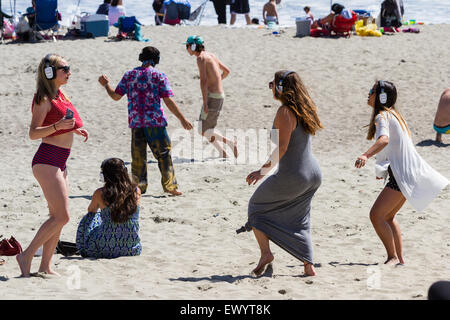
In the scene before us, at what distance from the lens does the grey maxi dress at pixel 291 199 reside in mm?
5234

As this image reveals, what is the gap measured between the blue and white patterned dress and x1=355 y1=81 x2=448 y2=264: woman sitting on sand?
6.29 ft

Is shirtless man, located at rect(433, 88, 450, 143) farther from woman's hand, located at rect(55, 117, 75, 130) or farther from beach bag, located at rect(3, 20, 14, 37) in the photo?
beach bag, located at rect(3, 20, 14, 37)

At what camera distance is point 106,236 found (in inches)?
236

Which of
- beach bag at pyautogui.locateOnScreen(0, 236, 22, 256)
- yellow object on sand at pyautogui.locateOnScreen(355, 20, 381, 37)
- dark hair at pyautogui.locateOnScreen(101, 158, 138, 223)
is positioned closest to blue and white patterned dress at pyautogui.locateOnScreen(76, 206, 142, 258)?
dark hair at pyautogui.locateOnScreen(101, 158, 138, 223)

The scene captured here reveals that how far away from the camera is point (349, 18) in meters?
17.8

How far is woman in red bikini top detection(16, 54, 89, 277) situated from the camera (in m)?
5.15

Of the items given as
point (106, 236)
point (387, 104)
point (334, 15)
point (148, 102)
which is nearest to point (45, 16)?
point (334, 15)

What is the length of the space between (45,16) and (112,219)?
1267 cm

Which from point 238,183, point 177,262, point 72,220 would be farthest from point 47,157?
point 238,183

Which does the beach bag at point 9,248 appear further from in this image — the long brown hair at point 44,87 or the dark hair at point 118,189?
the long brown hair at point 44,87

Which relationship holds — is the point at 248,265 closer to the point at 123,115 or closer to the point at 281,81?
the point at 281,81

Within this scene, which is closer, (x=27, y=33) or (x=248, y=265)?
(x=248, y=265)

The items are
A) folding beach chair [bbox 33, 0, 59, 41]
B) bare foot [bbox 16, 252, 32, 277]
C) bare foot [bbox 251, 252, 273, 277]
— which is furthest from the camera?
folding beach chair [bbox 33, 0, 59, 41]
